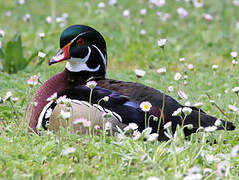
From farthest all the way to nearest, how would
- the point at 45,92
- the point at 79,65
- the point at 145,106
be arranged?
the point at 79,65
the point at 45,92
the point at 145,106

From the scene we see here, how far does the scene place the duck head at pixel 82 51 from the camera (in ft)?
15.0

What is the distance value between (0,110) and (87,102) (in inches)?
41.7

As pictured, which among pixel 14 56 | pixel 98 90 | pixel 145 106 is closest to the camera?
pixel 145 106

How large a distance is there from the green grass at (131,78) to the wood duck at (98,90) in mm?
152

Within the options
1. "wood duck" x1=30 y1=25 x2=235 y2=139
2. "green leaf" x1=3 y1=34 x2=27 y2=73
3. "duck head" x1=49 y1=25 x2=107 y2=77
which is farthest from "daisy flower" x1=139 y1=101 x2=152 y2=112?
"green leaf" x1=3 y1=34 x2=27 y2=73

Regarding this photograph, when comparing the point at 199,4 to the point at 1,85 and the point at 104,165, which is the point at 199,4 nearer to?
the point at 1,85

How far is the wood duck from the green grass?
152 mm

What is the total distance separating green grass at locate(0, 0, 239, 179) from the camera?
3535 mm

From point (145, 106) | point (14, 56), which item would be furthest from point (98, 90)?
point (14, 56)

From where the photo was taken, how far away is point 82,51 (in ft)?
15.3

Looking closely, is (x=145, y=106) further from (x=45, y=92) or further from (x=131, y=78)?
(x=131, y=78)

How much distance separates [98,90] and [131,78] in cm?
234

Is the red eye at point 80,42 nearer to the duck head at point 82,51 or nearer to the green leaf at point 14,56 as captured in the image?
the duck head at point 82,51

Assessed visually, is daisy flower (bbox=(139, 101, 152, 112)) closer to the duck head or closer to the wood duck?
the wood duck
